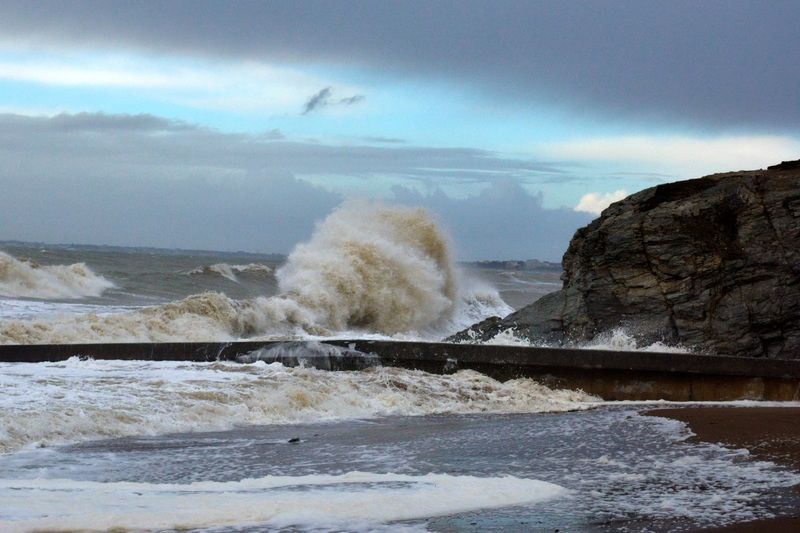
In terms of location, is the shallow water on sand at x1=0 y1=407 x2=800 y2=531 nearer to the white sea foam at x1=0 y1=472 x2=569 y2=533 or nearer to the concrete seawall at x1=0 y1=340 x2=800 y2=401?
the white sea foam at x1=0 y1=472 x2=569 y2=533

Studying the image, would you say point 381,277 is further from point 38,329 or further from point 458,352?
point 458,352

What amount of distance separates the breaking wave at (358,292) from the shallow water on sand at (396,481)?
950 centimetres

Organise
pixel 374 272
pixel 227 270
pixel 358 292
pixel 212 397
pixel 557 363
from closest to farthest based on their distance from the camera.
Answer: pixel 212 397 < pixel 557 363 < pixel 358 292 < pixel 374 272 < pixel 227 270

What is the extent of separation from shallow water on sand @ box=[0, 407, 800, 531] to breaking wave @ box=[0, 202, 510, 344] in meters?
9.50

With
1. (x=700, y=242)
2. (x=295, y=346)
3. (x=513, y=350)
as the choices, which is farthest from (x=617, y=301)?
(x=295, y=346)

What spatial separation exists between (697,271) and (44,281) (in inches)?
723

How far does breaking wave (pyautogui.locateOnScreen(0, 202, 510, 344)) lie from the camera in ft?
60.6

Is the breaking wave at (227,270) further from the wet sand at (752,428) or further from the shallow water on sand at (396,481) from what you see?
the shallow water on sand at (396,481)

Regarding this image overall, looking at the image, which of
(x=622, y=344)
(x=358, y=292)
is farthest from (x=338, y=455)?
(x=358, y=292)

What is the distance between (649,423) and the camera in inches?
336

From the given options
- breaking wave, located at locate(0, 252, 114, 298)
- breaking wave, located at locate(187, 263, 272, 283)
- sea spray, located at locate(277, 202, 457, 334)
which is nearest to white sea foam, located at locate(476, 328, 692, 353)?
sea spray, located at locate(277, 202, 457, 334)

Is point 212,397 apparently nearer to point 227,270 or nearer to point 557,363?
point 557,363

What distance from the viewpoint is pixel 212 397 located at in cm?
878

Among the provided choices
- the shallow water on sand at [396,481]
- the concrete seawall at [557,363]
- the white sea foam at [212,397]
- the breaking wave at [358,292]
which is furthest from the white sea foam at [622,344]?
the breaking wave at [358,292]
